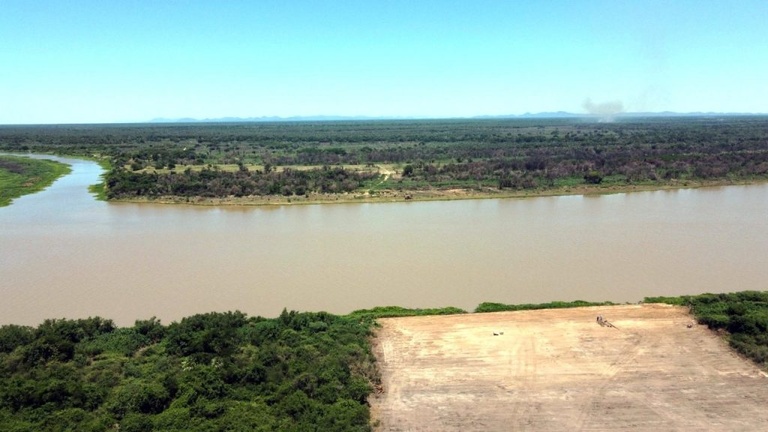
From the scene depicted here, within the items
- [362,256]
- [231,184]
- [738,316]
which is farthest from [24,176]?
[738,316]

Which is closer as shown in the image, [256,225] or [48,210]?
[256,225]

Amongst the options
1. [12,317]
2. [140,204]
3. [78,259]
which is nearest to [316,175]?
[140,204]

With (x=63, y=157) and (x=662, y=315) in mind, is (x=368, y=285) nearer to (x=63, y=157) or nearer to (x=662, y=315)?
(x=662, y=315)

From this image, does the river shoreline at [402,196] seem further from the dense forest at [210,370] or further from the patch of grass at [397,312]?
the dense forest at [210,370]

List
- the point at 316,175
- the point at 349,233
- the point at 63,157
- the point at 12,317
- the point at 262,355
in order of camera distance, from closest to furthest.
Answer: the point at 262,355, the point at 12,317, the point at 349,233, the point at 316,175, the point at 63,157

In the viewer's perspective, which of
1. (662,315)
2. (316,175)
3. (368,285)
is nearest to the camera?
(662,315)

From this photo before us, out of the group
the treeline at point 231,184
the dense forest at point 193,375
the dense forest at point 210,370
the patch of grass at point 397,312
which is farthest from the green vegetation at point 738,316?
the treeline at point 231,184

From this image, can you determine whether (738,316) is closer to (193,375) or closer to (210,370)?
(210,370)
